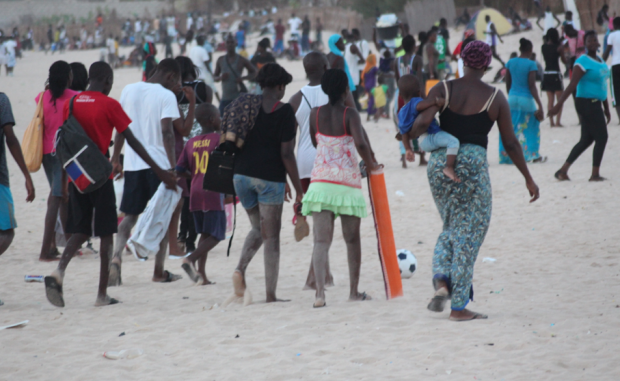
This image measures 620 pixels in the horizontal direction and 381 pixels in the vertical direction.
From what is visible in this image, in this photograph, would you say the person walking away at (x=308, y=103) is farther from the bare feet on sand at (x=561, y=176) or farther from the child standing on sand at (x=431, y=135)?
the bare feet on sand at (x=561, y=176)

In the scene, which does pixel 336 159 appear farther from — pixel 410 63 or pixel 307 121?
pixel 410 63

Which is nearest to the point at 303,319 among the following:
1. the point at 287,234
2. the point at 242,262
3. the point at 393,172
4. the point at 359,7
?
the point at 242,262

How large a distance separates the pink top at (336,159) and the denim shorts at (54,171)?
9.99 ft

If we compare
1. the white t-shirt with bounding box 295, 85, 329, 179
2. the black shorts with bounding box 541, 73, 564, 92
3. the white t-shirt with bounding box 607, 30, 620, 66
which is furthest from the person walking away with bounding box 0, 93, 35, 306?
the black shorts with bounding box 541, 73, 564, 92

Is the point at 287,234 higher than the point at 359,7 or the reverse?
the reverse

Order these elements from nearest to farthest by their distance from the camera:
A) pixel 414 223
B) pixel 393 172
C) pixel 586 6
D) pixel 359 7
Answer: pixel 414 223 → pixel 393 172 → pixel 586 6 → pixel 359 7

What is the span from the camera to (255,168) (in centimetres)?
484

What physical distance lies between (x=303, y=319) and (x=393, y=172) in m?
6.94

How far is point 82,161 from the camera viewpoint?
4719 millimetres

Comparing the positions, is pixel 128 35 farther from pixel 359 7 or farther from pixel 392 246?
pixel 392 246

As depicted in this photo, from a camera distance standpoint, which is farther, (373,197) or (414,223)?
(414,223)

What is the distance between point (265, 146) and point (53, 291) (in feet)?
6.34

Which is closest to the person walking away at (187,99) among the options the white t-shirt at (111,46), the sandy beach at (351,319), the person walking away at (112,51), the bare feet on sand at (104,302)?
the sandy beach at (351,319)

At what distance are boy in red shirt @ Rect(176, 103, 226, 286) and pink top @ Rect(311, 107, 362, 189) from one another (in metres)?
1.32
